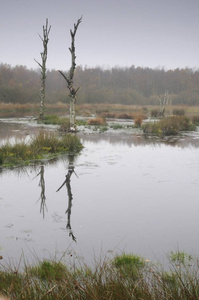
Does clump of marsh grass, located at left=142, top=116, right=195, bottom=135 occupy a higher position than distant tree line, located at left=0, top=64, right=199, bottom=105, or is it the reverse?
distant tree line, located at left=0, top=64, right=199, bottom=105

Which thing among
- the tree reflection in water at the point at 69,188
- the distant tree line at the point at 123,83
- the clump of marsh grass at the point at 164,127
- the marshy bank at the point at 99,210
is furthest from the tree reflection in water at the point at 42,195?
the distant tree line at the point at 123,83

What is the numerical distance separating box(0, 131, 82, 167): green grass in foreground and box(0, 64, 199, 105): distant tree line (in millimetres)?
60610

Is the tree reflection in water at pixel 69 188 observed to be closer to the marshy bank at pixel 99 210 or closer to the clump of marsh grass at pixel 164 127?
the marshy bank at pixel 99 210

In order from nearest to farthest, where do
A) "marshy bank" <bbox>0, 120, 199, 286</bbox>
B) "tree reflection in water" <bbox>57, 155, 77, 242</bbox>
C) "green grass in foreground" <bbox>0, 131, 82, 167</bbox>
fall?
"marshy bank" <bbox>0, 120, 199, 286</bbox>
"tree reflection in water" <bbox>57, 155, 77, 242</bbox>
"green grass in foreground" <bbox>0, 131, 82, 167</bbox>

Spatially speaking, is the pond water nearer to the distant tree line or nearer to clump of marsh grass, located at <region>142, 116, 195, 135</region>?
clump of marsh grass, located at <region>142, 116, 195, 135</region>

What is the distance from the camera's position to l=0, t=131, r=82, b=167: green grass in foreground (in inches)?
458

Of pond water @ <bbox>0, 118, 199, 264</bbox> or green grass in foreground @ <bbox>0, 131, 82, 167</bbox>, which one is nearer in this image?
pond water @ <bbox>0, 118, 199, 264</bbox>

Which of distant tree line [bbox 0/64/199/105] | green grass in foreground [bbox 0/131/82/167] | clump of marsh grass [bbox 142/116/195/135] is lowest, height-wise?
green grass in foreground [bbox 0/131/82/167]

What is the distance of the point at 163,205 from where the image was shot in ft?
23.4

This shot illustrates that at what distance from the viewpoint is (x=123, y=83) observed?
124125 mm

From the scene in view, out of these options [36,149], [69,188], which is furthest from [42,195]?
[36,149]

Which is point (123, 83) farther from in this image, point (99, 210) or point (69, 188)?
point (99, 210)

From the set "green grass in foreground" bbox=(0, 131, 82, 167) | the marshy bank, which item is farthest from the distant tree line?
the marshy bank

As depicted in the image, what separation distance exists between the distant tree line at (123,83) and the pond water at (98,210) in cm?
6521
